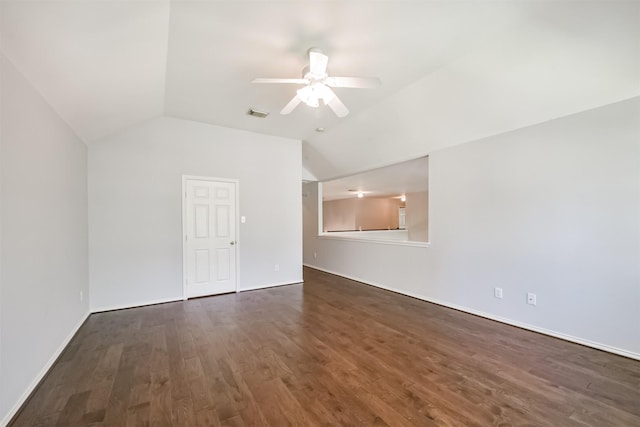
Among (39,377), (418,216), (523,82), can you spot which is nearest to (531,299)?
(523,82)

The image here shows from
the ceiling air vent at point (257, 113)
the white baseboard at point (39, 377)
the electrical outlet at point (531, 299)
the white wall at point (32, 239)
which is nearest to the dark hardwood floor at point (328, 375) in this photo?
the white baseboard at point (39, 377)

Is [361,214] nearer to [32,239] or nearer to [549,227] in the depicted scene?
[549,227]

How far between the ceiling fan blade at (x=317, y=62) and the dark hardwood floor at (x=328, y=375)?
2.61 metres

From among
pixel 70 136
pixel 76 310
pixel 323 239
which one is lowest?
pixel 76 310

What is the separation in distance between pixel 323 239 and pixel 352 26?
5.17 meters

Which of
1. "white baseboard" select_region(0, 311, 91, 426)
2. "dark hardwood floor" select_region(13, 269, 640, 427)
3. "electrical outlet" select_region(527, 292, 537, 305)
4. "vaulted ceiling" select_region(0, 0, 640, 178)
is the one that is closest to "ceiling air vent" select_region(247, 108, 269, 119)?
"vaulted ceiling" select_region(0, 0, 640, 178)

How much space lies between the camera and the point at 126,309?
3961 millimetres

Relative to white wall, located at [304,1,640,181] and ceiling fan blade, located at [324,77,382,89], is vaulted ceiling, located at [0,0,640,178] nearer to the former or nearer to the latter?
white wall, located at [304,1,640,181]

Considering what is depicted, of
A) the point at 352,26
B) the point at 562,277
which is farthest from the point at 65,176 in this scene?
the point at 562,277

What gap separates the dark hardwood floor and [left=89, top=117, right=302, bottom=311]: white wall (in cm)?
73

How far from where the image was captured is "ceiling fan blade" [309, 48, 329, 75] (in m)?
2.33

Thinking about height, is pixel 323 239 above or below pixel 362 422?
above

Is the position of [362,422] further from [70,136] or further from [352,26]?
[70,136]

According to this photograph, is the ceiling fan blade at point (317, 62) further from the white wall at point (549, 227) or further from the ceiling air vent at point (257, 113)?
the white wall at point (549, 227)
